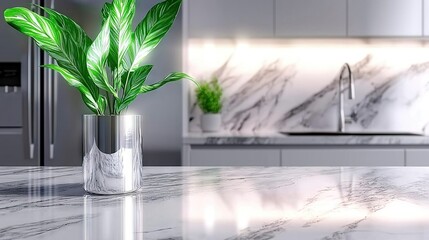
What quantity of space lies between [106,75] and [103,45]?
0.07 meters

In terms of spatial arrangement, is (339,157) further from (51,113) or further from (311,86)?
(51,113)

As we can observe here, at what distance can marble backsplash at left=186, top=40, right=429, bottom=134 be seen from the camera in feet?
10.6

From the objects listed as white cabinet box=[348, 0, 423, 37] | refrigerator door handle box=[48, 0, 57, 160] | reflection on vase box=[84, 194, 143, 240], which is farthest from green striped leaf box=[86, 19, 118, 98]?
white cabinet box=[348, 0, 423, 37]

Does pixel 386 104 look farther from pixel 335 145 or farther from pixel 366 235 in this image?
pixel 366 235

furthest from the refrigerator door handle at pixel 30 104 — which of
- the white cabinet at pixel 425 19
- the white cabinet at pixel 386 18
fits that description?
the white cabinet at pixel 425 19

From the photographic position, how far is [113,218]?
0.78 metres

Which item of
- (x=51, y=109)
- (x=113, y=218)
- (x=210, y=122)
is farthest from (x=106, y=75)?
(x=210, y=122)

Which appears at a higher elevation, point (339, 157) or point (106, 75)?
point (106, 75)

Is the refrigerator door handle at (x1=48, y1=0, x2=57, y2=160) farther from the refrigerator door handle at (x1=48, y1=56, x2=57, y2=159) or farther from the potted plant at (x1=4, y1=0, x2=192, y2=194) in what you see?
the potted plant at (x1=4, y1=0, x2=192, y2=194)

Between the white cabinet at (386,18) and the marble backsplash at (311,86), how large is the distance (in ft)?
1.29

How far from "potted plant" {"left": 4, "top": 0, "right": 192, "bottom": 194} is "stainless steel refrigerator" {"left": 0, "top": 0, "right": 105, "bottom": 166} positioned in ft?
5.57

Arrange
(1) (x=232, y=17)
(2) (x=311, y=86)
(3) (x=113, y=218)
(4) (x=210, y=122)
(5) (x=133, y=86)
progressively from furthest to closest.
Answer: (2) (x=311, y=86) → (4) (x=210, y=122) → (1) (x=232, y=17) → (5) (x=133, y=86) → (3) (x=113, y=218)

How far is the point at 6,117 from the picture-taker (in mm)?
2648

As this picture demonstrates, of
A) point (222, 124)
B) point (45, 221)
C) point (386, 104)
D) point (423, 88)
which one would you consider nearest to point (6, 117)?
A: point (222, 124)
